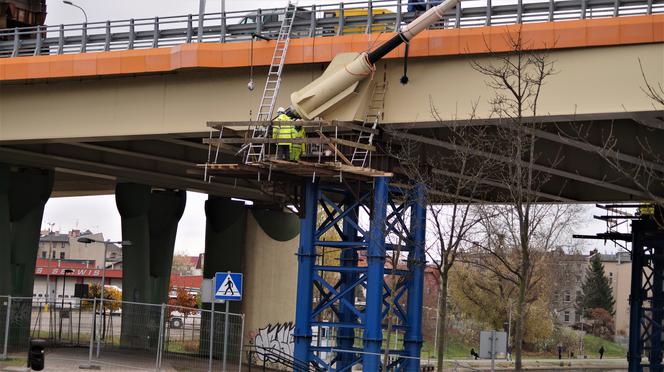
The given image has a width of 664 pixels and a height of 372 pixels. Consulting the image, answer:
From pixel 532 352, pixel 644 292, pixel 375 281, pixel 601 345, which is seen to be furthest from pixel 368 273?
pixel 601 345

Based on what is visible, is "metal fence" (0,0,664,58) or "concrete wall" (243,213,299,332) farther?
"concrete wall" (243,213,299,332)

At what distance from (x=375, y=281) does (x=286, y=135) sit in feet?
14.8

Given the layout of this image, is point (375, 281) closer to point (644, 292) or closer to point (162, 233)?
point (162, 233)

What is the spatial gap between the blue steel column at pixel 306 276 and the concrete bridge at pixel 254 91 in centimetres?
156

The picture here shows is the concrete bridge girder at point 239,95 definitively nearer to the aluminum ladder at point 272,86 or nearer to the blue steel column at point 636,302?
the aluminum ladder at point 272,86

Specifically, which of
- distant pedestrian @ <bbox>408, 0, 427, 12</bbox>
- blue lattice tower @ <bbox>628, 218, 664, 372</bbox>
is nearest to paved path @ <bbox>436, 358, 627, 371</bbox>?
blue lattice tower @ <bbox>628, 218, 664, 372</bbox>

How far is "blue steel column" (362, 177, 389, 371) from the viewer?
102 ft

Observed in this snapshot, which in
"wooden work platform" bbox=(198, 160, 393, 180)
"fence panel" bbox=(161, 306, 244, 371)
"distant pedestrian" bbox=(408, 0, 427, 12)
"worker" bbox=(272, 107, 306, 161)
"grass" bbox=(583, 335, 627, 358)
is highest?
"distant pedestrian" bbox=(408, 0, 427, 12)

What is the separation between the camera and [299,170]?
3141cm

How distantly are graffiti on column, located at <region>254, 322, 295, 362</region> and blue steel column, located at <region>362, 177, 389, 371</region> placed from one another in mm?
19842

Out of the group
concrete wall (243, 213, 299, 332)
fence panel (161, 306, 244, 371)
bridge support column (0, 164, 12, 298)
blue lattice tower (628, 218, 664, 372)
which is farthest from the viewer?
blue lattice tower (628, 218, 664, 372)

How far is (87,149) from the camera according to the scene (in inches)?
1810

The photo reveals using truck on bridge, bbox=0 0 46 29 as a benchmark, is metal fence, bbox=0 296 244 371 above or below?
below

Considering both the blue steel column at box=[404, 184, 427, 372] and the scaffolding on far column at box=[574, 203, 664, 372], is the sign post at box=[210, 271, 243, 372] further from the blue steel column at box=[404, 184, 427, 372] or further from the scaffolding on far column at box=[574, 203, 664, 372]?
the scaffolding on far column at box=[574, 203, 664, 372]
